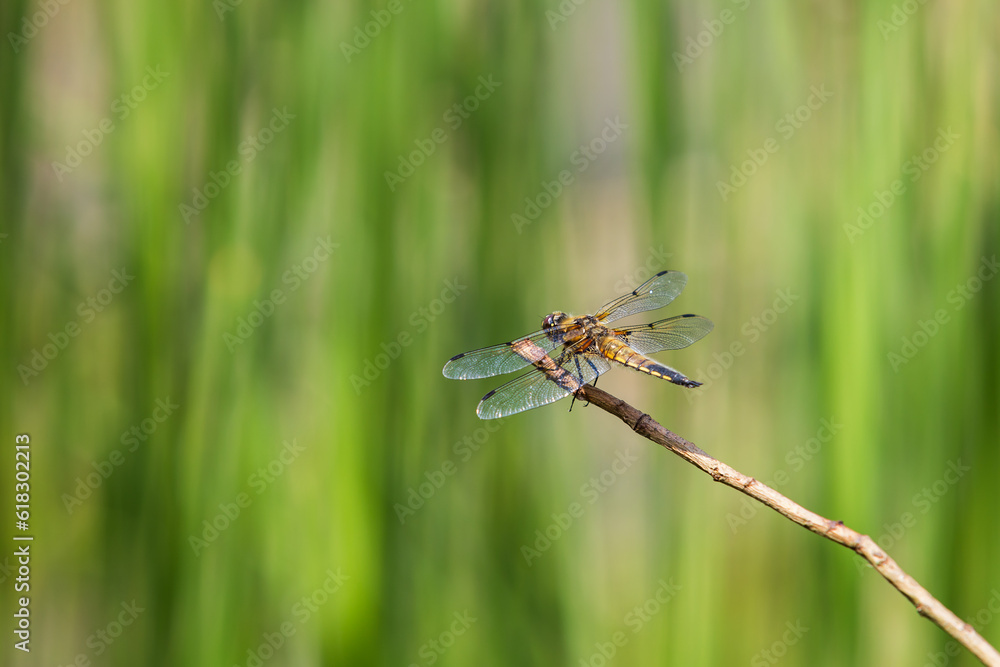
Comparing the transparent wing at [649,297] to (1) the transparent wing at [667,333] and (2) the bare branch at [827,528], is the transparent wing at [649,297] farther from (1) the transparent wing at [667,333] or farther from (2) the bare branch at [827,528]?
(2) the bare branch at [827,528]

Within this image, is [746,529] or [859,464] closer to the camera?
[859,464]

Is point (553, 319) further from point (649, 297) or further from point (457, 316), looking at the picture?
point (649, 297)

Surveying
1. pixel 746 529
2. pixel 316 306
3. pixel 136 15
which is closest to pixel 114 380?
pixel 316 306

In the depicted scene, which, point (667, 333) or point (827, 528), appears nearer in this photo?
point (827, 528)

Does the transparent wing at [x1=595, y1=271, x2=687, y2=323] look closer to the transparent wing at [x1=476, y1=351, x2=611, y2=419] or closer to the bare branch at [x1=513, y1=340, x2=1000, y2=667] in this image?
the transparent wing at [x1=476, y1=351, x2=611, y2=419]

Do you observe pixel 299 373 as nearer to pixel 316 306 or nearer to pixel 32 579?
pixel 316 306

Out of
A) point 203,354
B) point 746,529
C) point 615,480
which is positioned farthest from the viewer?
point 615,480

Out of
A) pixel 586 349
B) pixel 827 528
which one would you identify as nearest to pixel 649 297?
pixel 586 349
